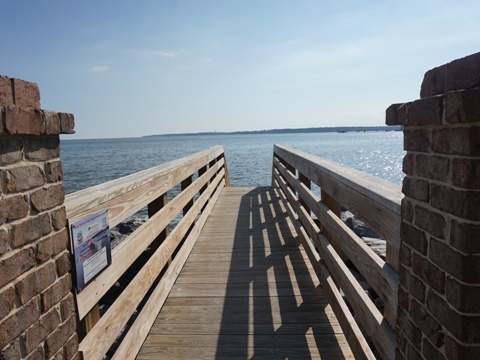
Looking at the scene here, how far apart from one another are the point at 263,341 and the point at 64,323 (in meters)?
1.57

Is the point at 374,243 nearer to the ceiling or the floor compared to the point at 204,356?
nearer to the floor

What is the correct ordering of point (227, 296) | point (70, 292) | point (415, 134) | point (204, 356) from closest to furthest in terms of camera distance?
point (415, 134)
point (70, 292)
point (204, 356)
point (227, 296)

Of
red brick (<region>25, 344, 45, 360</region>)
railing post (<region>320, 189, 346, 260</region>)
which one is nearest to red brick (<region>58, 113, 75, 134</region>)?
red brick (<region>25, 344, 45, 360</region>)

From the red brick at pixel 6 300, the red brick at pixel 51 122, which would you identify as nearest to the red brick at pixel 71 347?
the red brick at pixel 6 300

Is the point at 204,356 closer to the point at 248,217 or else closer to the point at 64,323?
the point at 64,323

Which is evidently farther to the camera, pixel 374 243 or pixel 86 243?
pixel 374 243

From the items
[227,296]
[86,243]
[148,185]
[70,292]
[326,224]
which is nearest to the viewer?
[70,292]

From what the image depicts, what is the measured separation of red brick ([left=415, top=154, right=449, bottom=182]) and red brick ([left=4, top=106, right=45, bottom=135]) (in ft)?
5.26

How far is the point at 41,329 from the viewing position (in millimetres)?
1564

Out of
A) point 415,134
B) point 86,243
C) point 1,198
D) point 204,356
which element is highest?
point 415,134

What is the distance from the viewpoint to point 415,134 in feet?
5.40

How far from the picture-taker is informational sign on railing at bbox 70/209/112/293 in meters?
1.86

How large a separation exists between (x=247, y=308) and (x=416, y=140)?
2.25 m

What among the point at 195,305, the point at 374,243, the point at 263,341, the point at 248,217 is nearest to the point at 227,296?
the point at 195,305
